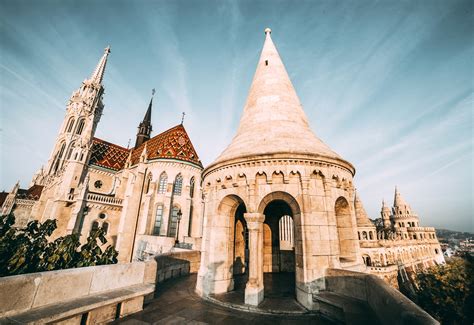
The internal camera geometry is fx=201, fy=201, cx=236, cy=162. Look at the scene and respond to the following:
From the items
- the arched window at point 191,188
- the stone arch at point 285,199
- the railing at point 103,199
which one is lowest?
the stone arch at point 285,199

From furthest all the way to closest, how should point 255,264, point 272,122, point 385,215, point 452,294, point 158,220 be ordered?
point 385,215 → point 158,220 → point 452,294 → point 272,122 → point 255,264

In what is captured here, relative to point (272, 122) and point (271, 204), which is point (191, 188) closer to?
point (271, 204)

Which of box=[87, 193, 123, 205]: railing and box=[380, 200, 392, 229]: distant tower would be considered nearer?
box=[87, 193, 123, 205]: railing

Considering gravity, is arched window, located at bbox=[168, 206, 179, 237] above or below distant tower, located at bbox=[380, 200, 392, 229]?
below

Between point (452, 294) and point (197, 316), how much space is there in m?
26.5

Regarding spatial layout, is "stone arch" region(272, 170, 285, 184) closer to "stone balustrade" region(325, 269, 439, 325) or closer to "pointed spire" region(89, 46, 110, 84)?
"stone balustrade" region(325, 269, 439, 325)

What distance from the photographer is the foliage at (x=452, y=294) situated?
58.3 feet

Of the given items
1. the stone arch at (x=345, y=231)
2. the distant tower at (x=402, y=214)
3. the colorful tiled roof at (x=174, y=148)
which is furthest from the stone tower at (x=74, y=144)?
the distant tower at (x=402, y=214)

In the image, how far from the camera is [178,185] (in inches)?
1093

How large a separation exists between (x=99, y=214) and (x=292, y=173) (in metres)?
27.2

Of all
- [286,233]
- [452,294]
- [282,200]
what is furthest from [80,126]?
[452,294]

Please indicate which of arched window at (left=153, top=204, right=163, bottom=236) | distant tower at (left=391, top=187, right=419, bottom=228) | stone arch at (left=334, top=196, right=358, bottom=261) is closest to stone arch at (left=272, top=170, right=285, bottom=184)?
stone arch at (left=334, top=196, right=358, bottom=261)

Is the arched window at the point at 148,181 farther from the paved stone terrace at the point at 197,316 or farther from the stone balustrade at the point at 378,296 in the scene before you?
the stone balustrade at the point at 378,296

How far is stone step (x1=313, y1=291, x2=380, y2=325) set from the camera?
155 inches
